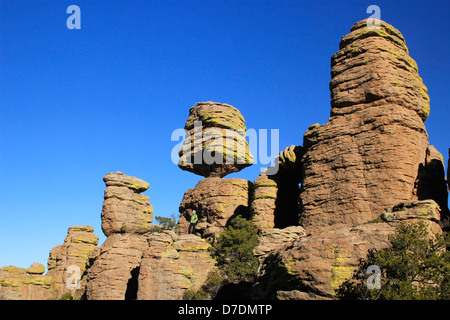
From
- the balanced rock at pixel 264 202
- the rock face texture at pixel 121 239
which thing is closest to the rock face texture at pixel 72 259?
the rock face texture at pixel 121 239

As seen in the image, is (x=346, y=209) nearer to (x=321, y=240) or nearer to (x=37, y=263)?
(x=321, y=240)

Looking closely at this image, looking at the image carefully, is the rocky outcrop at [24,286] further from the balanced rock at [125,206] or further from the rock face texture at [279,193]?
the rock face texture at [279,193]

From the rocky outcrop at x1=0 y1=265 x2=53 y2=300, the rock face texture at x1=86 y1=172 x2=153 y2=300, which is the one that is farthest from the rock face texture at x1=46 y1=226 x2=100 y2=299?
the rock face texture at x1=86 y1=172 x2=153 y2=300

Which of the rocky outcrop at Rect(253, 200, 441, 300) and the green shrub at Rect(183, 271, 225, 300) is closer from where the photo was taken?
the rocky outcrop at Rect(253, 200, 441, 300)

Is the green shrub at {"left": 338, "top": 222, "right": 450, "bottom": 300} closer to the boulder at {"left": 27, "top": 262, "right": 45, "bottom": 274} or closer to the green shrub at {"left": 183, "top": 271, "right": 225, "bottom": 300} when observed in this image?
the green shrub at {"left": 183, "top": 271, "right": 225, "bottom": 300}

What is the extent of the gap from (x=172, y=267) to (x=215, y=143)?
1430 centimetres

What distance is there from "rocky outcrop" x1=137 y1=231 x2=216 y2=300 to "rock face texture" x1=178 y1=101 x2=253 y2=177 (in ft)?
32.5

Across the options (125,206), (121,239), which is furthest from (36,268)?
(121,239)

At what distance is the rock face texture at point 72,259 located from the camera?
4088cm

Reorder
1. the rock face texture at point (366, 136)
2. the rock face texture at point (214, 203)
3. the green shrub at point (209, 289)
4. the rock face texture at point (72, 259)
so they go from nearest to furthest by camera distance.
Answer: the rock face texture at point (366, 136) → the green shrub at point (209, 289) → the rock face texture at point (214, 203) → the rock face texture at point (72, 259)

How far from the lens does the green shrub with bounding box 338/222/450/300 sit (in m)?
16.8

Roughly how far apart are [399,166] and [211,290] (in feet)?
43.0

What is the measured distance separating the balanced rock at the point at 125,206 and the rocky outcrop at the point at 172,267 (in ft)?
18.1
